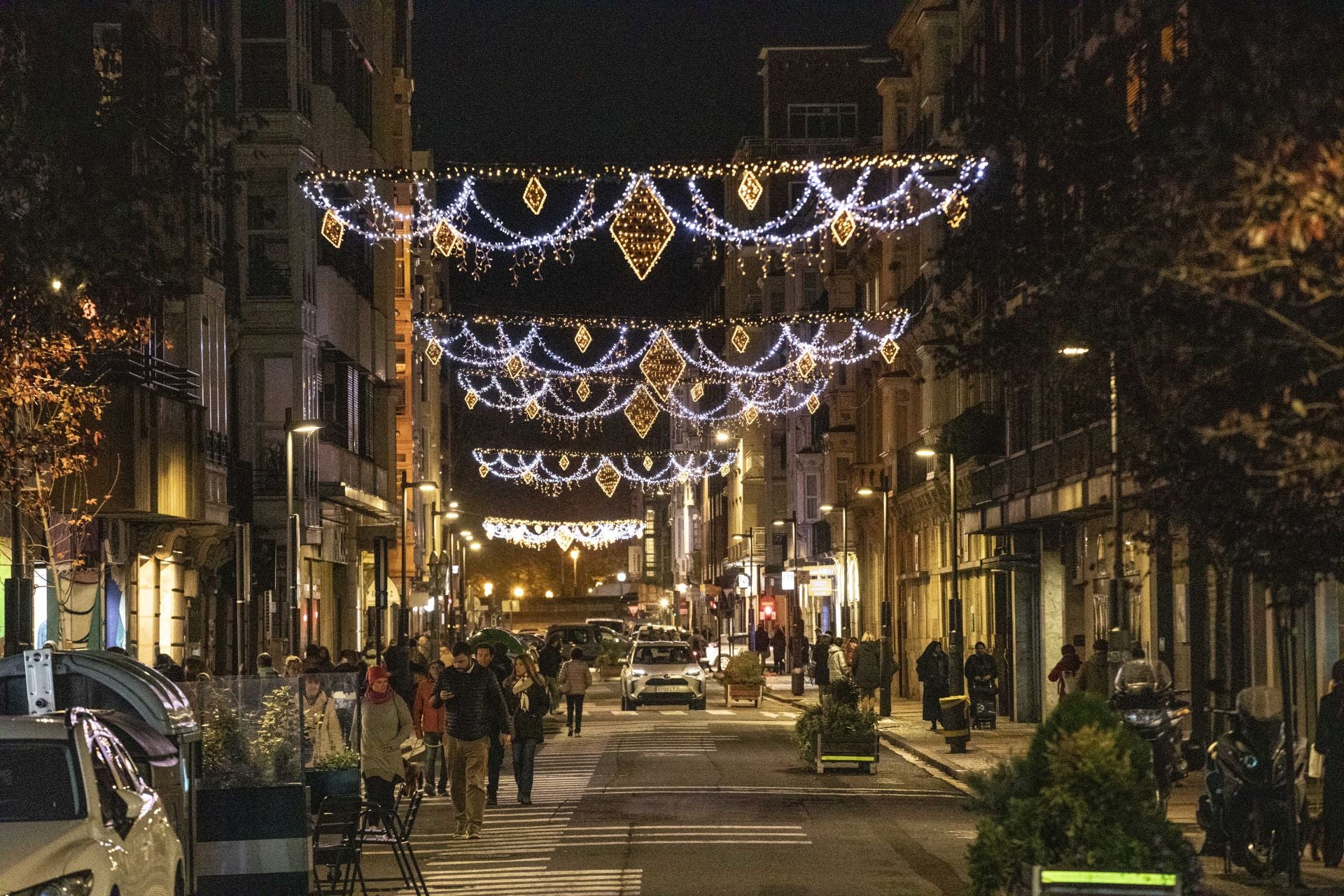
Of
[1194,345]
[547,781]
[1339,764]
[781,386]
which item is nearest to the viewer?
[1194,345]

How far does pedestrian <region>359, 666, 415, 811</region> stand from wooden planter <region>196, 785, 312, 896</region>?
203 inches

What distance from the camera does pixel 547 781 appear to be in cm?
2866

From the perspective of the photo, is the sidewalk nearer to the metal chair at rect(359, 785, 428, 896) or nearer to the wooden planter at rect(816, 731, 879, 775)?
the wooden planter at rect(816, 731, 879, 775)

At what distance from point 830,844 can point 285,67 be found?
2728 cm

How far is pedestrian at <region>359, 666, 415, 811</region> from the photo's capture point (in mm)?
20641

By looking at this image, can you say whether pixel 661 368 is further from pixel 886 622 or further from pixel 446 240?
pixel 446 240

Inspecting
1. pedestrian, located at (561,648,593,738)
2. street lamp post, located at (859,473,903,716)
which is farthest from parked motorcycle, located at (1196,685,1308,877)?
street lamp post, located at (859,473,903,716)

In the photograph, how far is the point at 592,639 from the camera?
266 ft

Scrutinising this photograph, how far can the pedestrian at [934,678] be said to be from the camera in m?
40.1

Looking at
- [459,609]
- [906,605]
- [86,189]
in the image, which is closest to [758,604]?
[459,609]

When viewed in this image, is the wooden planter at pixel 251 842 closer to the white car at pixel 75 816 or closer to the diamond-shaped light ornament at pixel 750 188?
the white car at pixel 75 816

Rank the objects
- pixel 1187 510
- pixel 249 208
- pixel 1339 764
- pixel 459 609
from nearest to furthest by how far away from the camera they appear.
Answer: pixel 1187 510, pixel 1339 764, pixel 249 208, pixel 459 609

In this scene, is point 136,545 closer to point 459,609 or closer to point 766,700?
point 766,700

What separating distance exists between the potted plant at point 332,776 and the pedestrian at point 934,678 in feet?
73.7
